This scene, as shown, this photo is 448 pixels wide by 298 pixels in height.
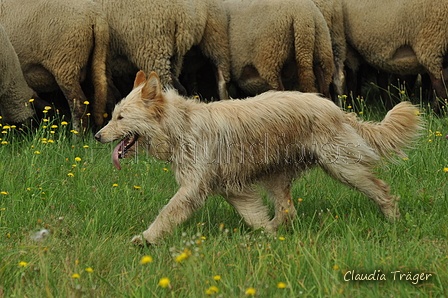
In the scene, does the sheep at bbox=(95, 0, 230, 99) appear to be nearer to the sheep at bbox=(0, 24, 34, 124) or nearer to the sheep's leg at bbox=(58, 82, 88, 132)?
the sheep's leg at bbox=(58, 82, 88, 132)

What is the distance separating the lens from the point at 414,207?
14.8 ft

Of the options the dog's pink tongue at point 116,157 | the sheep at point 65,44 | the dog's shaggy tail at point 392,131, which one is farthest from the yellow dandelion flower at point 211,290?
the sheep at point 65,44

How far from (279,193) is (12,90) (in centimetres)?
386

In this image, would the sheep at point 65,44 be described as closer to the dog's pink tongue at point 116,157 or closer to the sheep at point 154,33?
the sheep at point 154,33

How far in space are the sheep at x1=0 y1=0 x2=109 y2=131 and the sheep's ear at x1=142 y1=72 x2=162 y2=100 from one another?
299cm

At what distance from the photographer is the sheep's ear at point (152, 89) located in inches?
159

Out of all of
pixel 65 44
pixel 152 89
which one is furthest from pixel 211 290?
pixel 65 44

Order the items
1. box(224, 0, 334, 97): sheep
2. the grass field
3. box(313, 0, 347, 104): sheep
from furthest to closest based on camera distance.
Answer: box(313, 0, 347, 104): sheep < box(224, 0, 334, 97): sheep < the grass field

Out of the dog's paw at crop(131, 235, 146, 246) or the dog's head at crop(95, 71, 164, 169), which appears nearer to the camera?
the dog's paw at crop(131, 235, 146, 246)

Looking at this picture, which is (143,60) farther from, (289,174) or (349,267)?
(349,267)

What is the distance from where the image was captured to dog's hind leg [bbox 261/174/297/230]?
441 centimetres

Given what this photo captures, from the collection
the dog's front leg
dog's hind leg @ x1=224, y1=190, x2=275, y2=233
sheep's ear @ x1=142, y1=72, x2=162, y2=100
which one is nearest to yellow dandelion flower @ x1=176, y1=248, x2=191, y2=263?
the dog's front leg

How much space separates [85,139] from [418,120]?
3.69 metres

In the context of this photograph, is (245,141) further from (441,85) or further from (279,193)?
(441,85)
